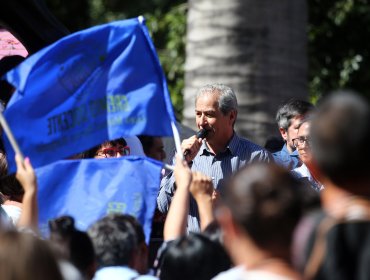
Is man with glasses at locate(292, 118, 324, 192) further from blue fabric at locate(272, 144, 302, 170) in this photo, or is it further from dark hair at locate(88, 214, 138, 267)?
dark hair at locate(88, 214, 138, 267)

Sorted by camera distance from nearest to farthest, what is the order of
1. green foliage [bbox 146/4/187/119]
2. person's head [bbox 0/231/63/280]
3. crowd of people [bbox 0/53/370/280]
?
1. person's head [bbox 0/231/63/280]
2. crowd of people [bbox 0/53/370/280]
3. green foliage [bbox 146/4/187/119]

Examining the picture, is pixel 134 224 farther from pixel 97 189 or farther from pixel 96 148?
pixel 96 148

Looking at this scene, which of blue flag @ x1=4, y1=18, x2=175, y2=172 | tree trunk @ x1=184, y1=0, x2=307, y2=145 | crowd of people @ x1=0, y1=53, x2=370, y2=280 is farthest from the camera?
tree trunk @ x1=184, y1=0, x2=307, y2=145

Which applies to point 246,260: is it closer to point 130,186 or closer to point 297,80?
point 130,186

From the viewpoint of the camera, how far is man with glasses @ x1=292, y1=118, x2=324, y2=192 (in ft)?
22.7

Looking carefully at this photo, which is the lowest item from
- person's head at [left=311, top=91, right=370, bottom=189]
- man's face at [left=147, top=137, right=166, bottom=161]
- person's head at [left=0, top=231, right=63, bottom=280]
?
man's face at [left=147, top=137, right=166, bottom=161]

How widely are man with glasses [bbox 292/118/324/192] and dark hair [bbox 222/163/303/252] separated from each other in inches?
124

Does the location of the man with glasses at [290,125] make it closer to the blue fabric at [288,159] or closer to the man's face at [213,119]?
the blue fabric at [288,159]

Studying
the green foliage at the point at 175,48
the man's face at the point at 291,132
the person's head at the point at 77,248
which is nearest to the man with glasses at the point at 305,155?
the man's face at the point at 291,132

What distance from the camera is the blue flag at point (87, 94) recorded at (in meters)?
5.55

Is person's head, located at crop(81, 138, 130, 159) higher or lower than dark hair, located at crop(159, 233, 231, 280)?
higher

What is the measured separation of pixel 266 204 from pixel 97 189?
7.19 feet

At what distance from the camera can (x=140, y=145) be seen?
24.8 ft

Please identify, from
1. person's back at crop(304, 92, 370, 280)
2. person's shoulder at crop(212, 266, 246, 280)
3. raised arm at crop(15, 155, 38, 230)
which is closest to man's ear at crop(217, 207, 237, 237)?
person's shoulder at crop(212, 266, 246, 280)
